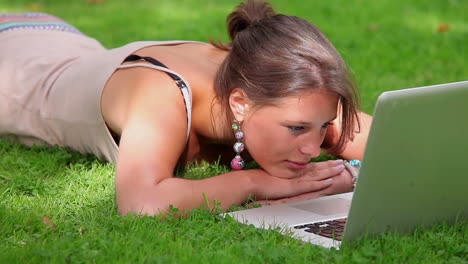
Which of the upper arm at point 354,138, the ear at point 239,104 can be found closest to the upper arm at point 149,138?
the ear at point 239,104

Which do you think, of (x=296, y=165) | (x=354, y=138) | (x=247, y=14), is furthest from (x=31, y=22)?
(x=296, y=165)

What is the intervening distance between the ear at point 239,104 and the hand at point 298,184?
286mm

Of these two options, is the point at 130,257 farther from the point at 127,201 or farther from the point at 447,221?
the point at 447,221

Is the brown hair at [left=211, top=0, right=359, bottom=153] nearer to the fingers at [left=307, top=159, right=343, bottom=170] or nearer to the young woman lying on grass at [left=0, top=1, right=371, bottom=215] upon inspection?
the young woman lying on grass at [left=0, top=1, right=371, bottom=215]

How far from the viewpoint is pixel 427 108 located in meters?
2.62

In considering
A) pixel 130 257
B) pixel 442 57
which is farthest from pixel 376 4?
pixel 130 257

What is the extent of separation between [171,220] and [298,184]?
2.22 ft

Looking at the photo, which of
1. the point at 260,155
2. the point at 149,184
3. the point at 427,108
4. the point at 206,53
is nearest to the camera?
the point at 427,108

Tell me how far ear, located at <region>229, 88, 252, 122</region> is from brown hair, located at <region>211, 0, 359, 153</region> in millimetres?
26

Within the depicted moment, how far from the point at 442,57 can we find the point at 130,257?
14.2ft

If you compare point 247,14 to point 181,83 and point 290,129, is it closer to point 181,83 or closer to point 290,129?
point 181,83

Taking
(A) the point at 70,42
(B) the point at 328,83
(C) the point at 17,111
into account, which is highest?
(B) the point at 328,83

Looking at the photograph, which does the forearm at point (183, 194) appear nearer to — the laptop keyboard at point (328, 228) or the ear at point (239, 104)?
the ear at point (239, 104)

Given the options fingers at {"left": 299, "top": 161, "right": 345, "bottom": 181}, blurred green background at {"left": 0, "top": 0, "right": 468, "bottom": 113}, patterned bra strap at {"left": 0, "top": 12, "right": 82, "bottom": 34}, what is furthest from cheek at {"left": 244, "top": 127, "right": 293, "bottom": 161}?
patterned bra strap at {"left": 0, "top": 12, "right": 82, "bottom": 34}
